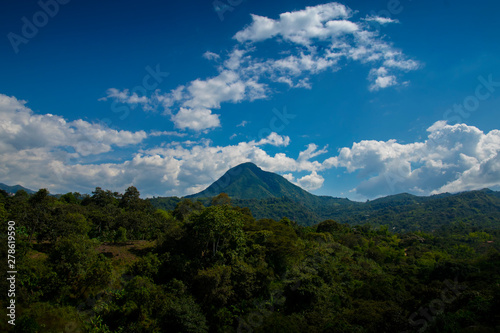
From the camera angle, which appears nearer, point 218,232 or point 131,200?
point 218,232

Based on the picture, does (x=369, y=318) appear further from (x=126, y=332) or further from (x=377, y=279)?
(x=126, y=332)

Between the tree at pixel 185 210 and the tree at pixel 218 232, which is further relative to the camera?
the tree at pixel 185 210

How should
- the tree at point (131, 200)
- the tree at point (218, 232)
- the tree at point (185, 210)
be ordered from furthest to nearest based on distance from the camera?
1. the tree at point (131, 200)
2. the tree at point (185, 210)
3. the tree at point (218, 232)

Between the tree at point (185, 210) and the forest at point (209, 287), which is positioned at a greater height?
the tree at point (185, 210)

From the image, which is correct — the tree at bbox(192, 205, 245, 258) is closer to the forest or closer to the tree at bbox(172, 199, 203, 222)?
the forest

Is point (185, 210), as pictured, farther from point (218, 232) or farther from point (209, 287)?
point (209, 287)

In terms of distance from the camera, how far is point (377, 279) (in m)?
29.0

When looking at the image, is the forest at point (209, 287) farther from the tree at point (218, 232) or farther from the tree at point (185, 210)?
the tree at point (185, 210)

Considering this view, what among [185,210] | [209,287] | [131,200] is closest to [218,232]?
[209,287]

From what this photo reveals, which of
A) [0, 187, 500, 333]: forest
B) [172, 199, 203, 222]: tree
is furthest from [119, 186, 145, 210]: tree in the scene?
[0, 187, 500, 333]: forest

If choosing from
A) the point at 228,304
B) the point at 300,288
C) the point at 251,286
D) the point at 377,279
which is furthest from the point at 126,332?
the point at 377,279

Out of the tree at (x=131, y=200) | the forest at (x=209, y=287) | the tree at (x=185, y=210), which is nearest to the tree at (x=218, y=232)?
the forest at (x=209, y=287)

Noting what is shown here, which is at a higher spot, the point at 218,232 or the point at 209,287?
the point at 218,232

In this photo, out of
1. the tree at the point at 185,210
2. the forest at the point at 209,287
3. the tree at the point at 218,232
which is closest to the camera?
the forest at the point at 209,287
